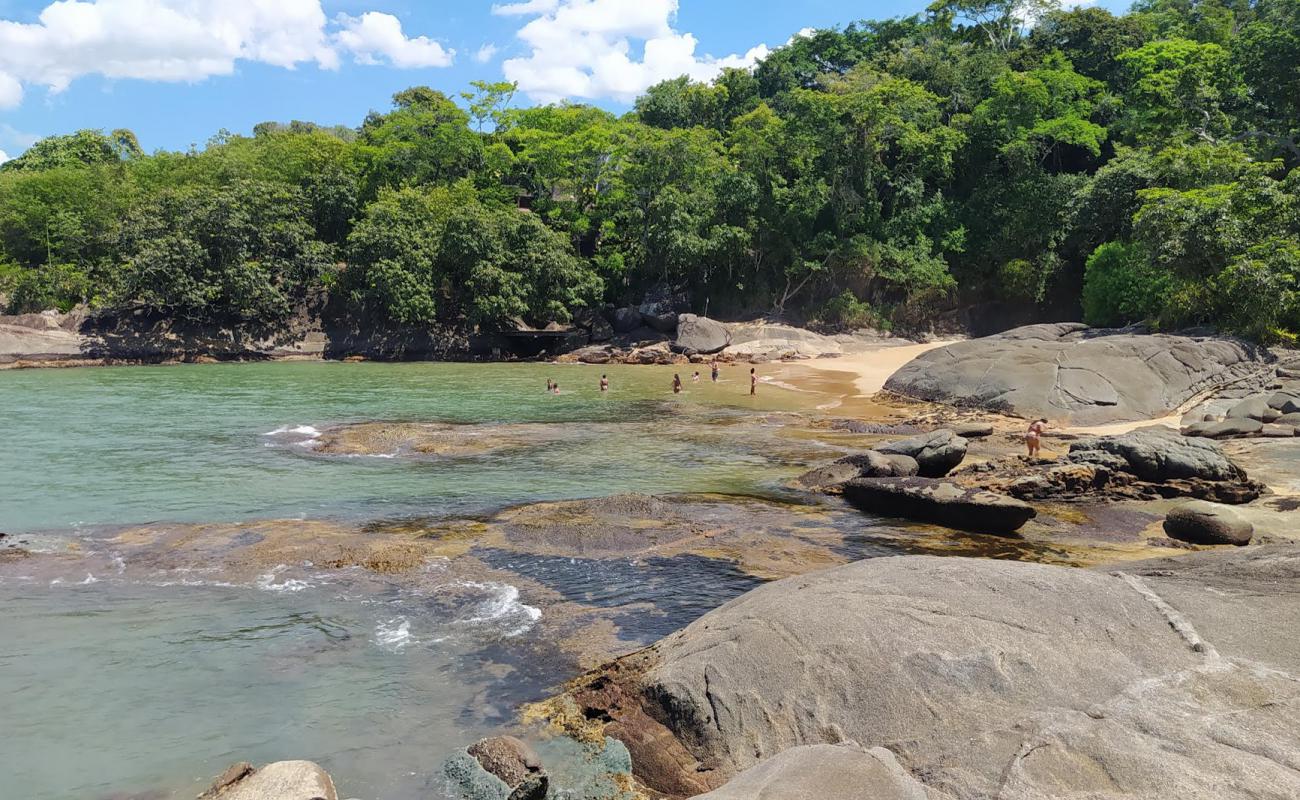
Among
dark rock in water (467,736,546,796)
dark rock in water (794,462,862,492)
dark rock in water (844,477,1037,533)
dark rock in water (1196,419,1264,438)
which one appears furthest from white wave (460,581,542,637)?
dark rock in water (1196,419,1264,438)

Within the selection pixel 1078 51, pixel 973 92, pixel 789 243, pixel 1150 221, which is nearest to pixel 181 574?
pixel 1150 221

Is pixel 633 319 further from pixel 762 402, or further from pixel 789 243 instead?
pixel 762 402

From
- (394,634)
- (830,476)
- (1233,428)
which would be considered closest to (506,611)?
(394,634)

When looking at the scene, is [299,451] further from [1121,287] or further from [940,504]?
[1121,287]

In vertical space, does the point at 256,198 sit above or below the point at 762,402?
above

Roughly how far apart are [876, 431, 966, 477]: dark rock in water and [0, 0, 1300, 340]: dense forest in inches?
979

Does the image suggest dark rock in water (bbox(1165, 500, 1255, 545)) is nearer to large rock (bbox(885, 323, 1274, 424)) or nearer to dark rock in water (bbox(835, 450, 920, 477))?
dark rock in water (bbox(835, 450, 920, 477))

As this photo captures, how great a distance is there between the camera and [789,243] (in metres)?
48.4

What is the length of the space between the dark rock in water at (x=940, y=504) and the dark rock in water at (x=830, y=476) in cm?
94

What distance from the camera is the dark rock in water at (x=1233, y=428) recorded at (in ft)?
63.3

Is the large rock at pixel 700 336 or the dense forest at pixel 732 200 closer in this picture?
the dense forest at pixel 732 200

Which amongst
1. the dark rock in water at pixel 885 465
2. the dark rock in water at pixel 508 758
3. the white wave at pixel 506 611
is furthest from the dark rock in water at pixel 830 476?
the dark rock in water at pixel 508 758

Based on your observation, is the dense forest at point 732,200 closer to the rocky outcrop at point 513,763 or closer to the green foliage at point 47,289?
the green foliage at point 47,289

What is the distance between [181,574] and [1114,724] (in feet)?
36.7
